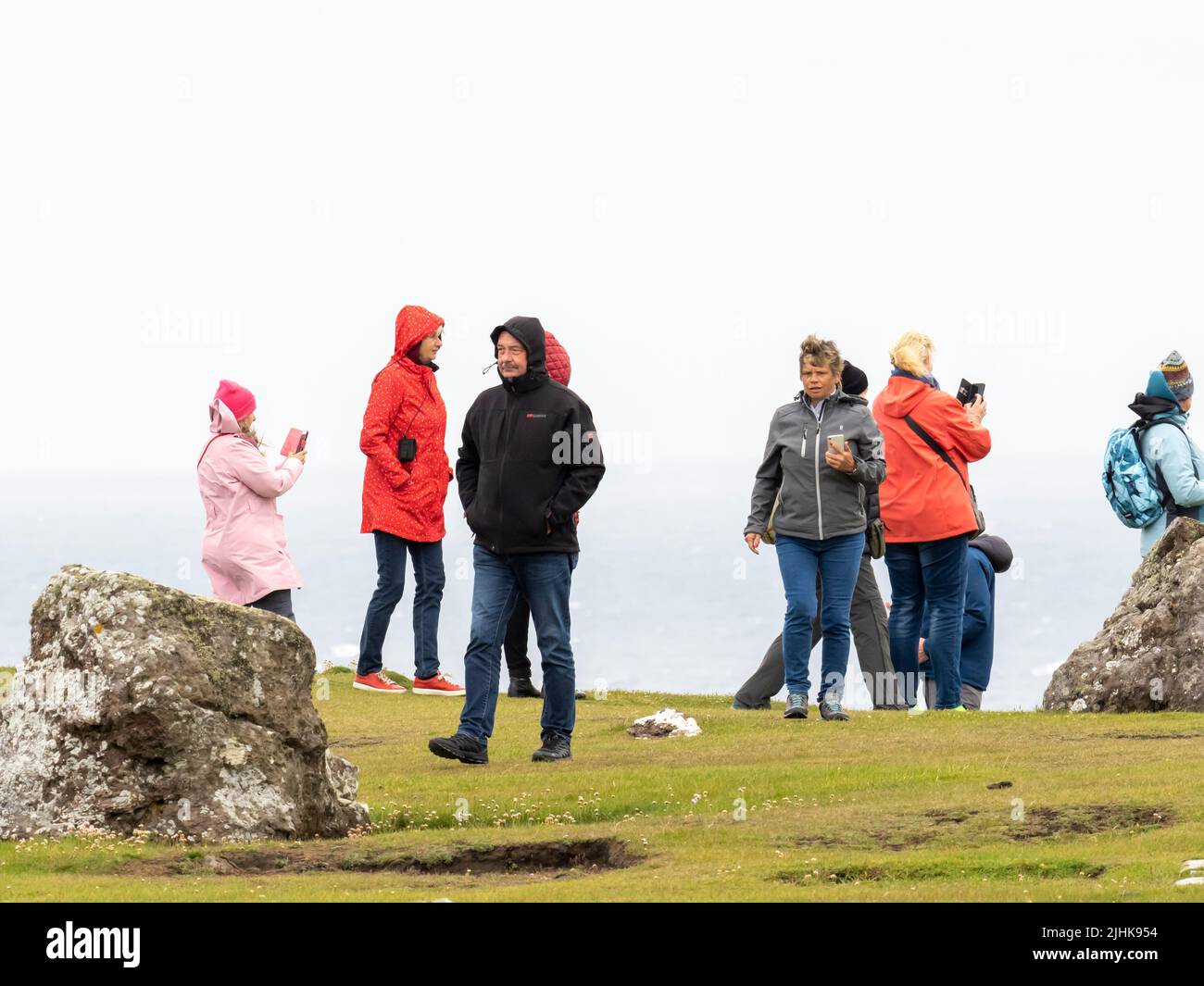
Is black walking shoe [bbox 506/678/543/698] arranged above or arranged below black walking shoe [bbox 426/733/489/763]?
above

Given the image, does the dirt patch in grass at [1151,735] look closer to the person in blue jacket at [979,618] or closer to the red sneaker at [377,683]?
the person in blue jacket at [979,618]

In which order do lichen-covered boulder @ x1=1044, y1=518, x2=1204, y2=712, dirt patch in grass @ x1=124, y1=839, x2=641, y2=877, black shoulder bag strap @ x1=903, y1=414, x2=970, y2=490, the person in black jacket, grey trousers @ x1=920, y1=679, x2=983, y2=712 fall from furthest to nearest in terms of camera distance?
grey trousers @ x1=920, y1=679, x2=983, y2=712, black shoulder bag strap @ x1=903, y1=414, x2=970, y2=490, lichen-covered boulder @ x1=1044, y1=518, x2=1204, y2=712, the person in black jacket, dirt patch in grass @ x1=124, y1=839, x2=641, y2=877

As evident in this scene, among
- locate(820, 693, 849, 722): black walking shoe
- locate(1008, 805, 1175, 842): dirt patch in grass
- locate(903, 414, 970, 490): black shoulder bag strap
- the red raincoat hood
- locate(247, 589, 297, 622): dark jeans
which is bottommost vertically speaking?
locate(1008, 805, 1175, 842): dirt patch in grass

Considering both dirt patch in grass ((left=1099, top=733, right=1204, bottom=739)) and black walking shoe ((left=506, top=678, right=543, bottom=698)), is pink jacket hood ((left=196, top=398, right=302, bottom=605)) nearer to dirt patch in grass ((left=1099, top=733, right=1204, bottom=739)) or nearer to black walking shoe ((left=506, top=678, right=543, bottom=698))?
black walking shoe ((left=506, top=678, right=543, bottom=698))

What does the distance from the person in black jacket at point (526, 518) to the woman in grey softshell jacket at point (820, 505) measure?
2.38m

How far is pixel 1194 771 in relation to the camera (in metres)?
12.7

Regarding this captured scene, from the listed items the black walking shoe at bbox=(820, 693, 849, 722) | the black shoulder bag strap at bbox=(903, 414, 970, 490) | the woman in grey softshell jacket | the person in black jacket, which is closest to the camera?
the person in black jacket

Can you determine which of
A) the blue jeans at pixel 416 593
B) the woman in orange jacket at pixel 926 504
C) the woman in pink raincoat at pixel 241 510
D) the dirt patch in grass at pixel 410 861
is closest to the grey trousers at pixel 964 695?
the woman in orange jacket at pixel 926 504

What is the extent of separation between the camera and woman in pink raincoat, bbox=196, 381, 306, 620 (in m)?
17.0

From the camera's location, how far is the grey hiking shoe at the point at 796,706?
16484 millimetres

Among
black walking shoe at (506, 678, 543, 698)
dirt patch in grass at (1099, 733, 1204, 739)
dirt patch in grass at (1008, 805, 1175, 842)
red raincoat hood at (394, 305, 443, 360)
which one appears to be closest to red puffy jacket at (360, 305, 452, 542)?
red raincoat hood at (394, 305, 443, 360)

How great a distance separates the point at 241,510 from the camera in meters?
17.0
